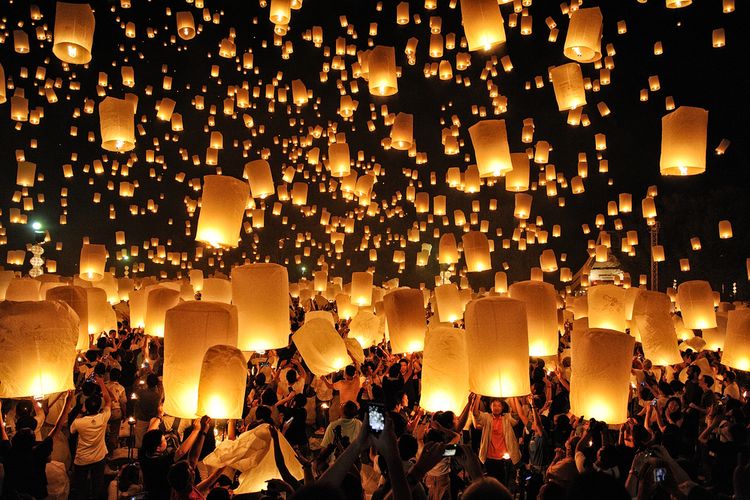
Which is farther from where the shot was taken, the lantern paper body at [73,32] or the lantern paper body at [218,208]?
the lantern paper body at [73,32]

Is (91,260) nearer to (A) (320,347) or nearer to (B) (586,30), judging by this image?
(A) (320,347)

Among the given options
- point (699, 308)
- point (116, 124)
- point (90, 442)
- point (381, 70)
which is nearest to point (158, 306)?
point (116, 124)

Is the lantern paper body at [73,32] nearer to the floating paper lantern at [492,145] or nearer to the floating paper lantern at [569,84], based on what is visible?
the floating paper lantern at [492,145]

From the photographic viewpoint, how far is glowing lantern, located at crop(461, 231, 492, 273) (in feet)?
39.8

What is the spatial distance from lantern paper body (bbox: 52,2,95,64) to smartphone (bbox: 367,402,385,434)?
6257 millimetres

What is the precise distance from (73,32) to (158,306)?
403 cm

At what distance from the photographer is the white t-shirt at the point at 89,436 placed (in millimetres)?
5508

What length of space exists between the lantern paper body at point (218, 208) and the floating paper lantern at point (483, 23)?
330cm

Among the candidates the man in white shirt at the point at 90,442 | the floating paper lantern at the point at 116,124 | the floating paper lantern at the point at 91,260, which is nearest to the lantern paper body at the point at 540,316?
the man in white shirt at the point at 90,442

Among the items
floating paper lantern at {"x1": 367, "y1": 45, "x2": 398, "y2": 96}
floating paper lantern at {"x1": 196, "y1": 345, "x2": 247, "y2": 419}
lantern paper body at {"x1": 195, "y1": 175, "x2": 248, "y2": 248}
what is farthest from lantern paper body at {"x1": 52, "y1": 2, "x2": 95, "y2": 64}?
floating paper lantern at {"x1": 196, "y1": 345, "x2": 247, "y2": 419}

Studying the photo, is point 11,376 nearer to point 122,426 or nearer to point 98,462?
point 98,462

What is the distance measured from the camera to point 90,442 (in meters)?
5.55

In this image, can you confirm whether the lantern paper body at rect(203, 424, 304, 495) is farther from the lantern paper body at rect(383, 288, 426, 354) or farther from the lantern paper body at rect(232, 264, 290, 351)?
the lantern paper body at rect(383, 288, 426, 354)

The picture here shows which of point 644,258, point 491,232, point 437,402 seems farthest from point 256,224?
point 644,258
